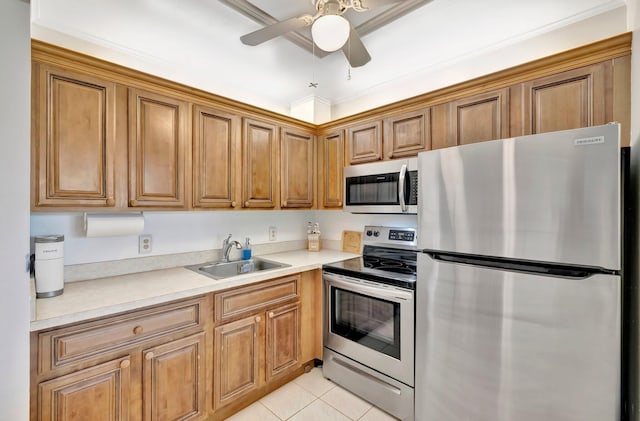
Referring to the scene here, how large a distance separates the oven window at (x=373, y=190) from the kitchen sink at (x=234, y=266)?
2.65 ft

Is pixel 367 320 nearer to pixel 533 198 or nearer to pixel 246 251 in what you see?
pixel 246 251

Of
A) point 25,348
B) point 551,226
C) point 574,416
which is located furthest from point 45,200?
point 574,416

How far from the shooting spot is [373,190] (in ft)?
7.48

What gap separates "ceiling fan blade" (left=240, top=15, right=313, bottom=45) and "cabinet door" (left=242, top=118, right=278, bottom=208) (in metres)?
0.69

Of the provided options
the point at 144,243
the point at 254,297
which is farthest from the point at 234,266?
the point at 144,243

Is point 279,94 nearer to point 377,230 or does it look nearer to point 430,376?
point 377,230

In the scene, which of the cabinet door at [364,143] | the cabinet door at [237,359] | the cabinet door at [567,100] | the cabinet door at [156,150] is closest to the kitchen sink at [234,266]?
the cabinet door at [237,359]

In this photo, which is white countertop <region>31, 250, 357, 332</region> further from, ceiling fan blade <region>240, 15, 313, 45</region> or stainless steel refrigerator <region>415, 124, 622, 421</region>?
ceiling fan blade <region>240, 15, 313, 45</region>

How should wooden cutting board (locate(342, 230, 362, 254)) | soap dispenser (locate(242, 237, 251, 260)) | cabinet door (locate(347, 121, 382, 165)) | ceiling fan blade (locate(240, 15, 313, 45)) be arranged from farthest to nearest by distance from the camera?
wooden cutting board (locate(342, 230, 362, 254)) < soap dispenser (locate(242, 237, 251, 260)) < cabinet door (locate(347, 121, 382, 165)) < ceiling fan blade (locate(240, 15, 313, 45))

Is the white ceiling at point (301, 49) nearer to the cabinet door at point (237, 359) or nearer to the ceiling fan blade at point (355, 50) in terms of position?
the ceiling fan blade at point (355, 50)

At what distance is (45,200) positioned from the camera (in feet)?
4.71

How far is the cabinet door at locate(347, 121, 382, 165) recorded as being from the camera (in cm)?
238

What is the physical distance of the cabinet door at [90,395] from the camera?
4.10ft

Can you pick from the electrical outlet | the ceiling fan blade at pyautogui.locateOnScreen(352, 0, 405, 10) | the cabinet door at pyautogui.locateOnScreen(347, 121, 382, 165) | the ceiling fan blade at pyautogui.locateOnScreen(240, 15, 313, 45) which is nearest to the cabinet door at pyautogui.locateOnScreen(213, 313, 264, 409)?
the electrical outlet
